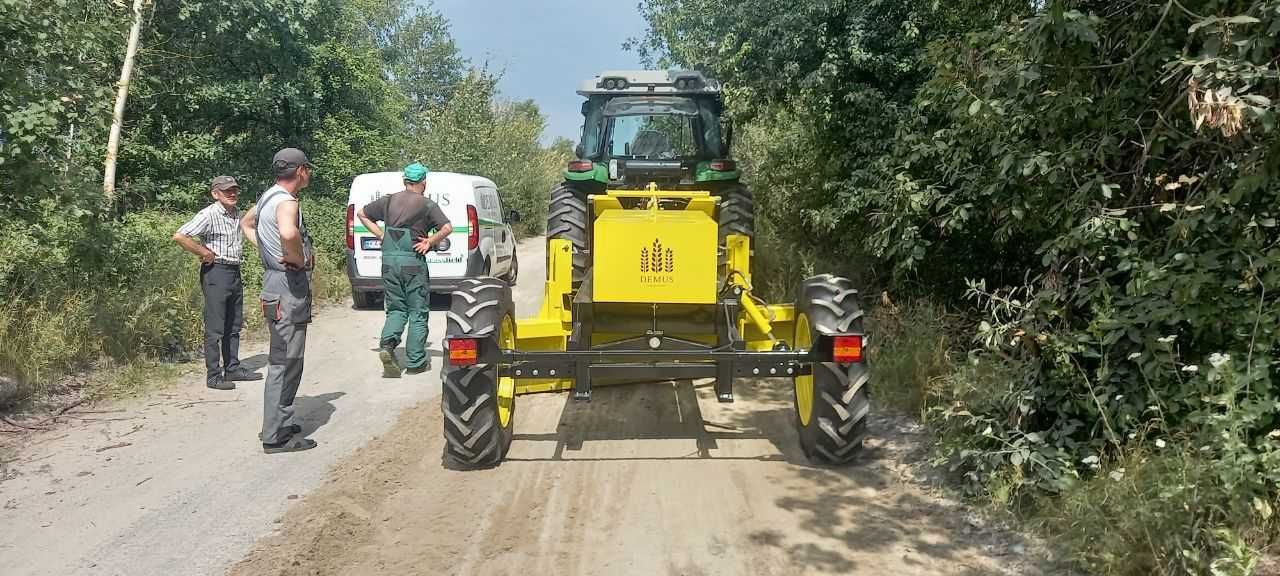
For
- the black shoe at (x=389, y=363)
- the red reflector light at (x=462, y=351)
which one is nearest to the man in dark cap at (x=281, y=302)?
the red reflector light at (x=462, y=351)

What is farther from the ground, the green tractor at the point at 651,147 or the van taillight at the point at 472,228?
the green tractor at the point at 651,147

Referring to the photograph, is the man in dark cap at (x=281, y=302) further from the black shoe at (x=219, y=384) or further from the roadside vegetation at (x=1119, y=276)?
the roadside vegetation at (x=1119, y=276)

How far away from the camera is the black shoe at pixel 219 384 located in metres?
7.29

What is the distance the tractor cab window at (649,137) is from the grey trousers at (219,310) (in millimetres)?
3748

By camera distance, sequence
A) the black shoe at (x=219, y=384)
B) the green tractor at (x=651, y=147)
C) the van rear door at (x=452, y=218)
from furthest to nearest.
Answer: the van rear door at (x=452, y=218), the green tractor at (x=651, y=147), the black shoe at (x=219, y=384)

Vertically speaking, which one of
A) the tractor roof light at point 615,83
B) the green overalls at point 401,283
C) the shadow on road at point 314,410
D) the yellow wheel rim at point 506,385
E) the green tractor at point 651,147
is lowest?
the shadow on road at point 314,410

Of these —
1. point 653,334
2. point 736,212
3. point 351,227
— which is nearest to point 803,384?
point 653,334

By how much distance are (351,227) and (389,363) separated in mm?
3932

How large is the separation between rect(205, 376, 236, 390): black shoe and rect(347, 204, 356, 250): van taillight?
3.81 meters

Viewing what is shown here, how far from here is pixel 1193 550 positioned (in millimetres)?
3213

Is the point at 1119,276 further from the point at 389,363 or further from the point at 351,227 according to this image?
the point at 351,227

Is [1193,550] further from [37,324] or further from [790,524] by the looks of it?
[37,324]

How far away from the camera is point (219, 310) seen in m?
7.41

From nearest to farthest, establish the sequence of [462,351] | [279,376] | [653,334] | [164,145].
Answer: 1. [462,351]
2. [653,334]
3. [279,376]
4. [164,145]
